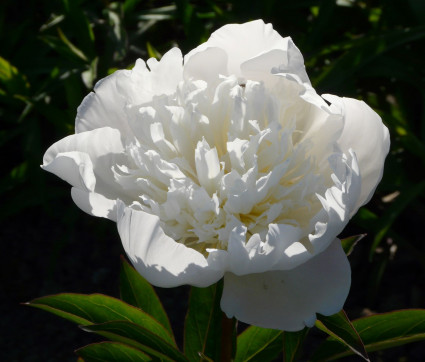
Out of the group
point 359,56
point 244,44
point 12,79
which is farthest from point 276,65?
point 12,79

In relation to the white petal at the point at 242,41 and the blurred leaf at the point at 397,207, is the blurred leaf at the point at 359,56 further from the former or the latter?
the white petal at the point at 242,41

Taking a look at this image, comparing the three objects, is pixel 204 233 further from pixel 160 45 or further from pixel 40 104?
pixel 160 45

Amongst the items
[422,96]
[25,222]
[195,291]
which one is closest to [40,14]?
[25,222]

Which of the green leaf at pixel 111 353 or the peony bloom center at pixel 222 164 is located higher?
the peony bloom center at pixel 222 164

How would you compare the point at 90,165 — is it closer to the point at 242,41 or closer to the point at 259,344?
the point at 242,41

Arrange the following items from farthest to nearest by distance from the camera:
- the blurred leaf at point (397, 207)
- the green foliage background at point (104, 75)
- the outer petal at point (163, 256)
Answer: the green foliage background at point (104, 75)
the blurred leaf at point (397, 207)
the outer petal at point (163, 256)

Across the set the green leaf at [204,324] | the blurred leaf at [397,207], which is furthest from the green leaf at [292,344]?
the blurred leaf at [397,207]

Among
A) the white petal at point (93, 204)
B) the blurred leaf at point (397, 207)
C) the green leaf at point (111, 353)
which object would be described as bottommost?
the blurred leaf at point (397, 207)
